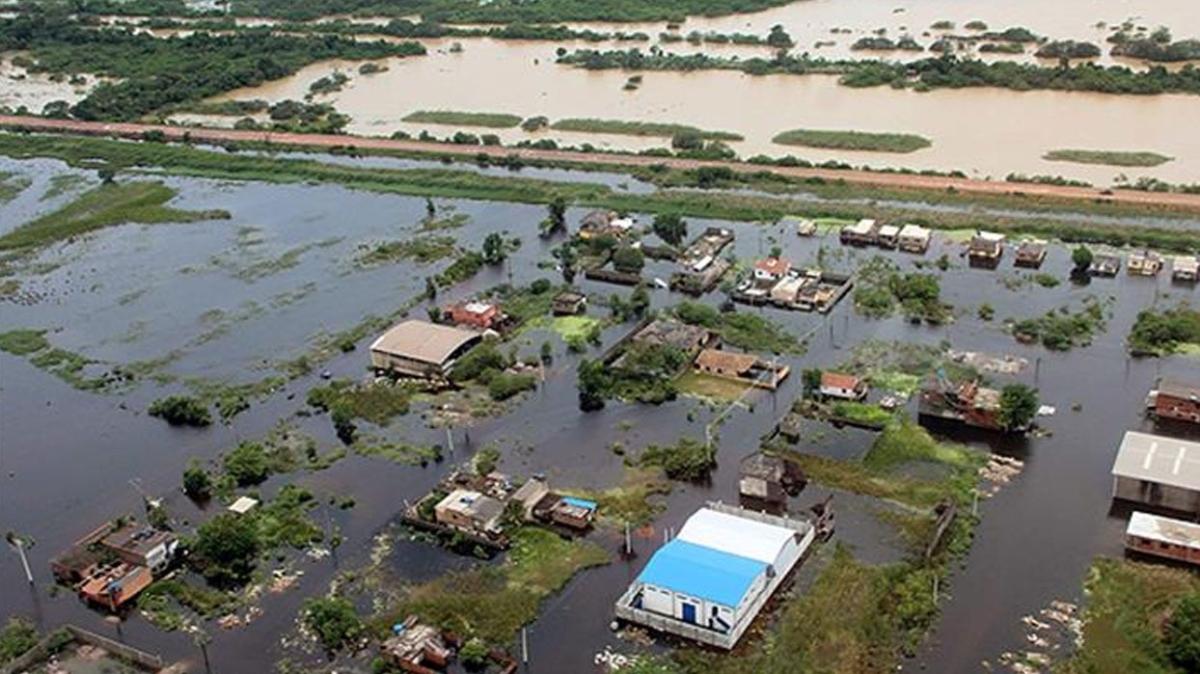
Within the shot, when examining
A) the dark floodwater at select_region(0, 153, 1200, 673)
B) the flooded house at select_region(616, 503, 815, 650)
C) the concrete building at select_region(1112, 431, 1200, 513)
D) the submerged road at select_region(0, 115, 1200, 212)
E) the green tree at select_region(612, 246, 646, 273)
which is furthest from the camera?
the submerged road at select_region(0, 115, 1200, 212)

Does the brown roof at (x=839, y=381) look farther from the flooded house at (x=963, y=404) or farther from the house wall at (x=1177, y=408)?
the house wall at (x=1177, y=408)

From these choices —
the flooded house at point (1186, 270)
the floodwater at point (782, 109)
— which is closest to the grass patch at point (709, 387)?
the flooded house at point (1186, 270)

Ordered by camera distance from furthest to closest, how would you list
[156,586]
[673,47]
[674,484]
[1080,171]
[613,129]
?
[673,47]
[613,129]
[1080,171]
[674,484]
[156,586]

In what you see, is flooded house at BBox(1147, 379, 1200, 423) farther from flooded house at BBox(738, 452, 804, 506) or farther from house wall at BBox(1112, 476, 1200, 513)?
flooded house at BBox(738, 452, 804, 506)

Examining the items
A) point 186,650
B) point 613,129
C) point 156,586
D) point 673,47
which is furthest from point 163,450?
point 673,47

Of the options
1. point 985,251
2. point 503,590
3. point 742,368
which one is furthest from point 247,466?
point 985,251

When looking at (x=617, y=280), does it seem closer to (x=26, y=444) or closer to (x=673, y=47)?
(x=26, y=444)

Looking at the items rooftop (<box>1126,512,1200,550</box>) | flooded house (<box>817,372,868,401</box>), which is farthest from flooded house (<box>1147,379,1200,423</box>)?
flooded house (<box>817,372,868,401</box>)
